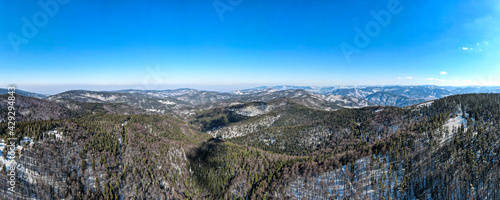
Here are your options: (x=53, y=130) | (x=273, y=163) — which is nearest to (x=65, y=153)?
(x=53, y=130)

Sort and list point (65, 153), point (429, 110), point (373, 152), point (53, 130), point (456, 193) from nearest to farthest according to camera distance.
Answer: point (456, 193) → point (65, 153) → point (53, 130) → point (373, 152) → point (429, 110)

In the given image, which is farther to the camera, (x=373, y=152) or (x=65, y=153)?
(x=373, y=152)

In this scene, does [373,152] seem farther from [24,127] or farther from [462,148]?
[24,127]

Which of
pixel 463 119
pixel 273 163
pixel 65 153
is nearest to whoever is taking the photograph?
pixel 65 153

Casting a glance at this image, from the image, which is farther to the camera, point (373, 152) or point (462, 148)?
point (373, 152)

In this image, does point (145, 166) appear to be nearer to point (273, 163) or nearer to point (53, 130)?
point (53, 130)

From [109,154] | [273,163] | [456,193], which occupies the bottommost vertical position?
[273,163]

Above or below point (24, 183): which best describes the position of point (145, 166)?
below

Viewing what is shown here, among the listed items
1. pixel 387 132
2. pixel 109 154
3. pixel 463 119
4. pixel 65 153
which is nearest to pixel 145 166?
pixel 109 154

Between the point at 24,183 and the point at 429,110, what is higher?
the point at 429,110
